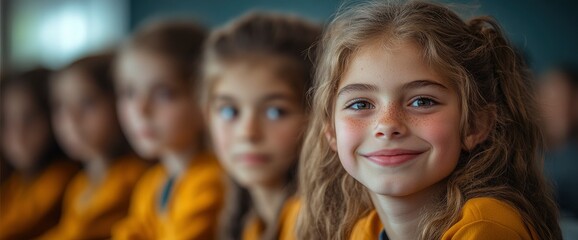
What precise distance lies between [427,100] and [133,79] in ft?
2.59

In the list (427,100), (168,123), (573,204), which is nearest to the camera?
(427,100)

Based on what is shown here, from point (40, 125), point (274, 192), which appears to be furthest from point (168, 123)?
point (40, 125)

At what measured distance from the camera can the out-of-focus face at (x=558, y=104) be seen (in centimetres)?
210

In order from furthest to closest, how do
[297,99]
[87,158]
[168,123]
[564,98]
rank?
[564,98] → [87,158] → [168,123] → [297,99]

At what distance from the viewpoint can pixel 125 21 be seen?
299 centimetres

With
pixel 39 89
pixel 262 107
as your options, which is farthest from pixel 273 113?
pixel 39 89

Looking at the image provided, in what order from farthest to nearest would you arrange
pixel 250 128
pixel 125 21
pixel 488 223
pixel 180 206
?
pixel 125 21 < pixel 180 206 < pixel 250 128 < pixel 488 223

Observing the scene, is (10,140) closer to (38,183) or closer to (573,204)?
(38,183)

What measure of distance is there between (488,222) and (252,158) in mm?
502

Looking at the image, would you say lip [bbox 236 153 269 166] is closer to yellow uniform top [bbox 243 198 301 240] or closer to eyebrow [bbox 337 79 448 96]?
yellow uniform top [bbox 243 198 301 240]

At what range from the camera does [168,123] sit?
4.29 feet

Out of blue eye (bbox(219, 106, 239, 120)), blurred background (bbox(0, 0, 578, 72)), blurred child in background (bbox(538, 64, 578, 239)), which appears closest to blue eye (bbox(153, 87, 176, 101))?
blue eye (bbox(219, 106, 239, 120))

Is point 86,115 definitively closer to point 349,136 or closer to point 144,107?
point 144,107

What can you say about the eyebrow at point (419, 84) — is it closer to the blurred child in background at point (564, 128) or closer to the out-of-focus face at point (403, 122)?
the out-of-focus face at point (403, 122)
